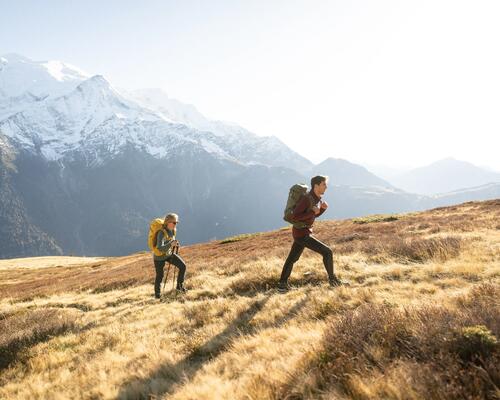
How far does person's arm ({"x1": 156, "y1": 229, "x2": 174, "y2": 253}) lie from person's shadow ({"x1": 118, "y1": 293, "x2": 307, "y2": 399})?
5047 mm

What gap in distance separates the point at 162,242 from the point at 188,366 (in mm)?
6791

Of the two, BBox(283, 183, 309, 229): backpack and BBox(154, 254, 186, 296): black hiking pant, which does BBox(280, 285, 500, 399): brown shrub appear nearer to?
BBox(283, 183, 309, 229): backpack

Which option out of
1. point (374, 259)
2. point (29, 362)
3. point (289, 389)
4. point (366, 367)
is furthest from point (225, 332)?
point (374, 259)

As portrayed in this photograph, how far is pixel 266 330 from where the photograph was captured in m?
6.02

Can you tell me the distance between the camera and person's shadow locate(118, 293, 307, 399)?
4.70m

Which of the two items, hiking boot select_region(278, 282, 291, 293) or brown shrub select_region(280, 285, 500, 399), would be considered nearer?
brown shrub select_region(280, 285, 500, 399)

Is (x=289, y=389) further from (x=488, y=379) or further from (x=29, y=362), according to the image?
(x=29, y=362)

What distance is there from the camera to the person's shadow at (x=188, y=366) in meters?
4.70

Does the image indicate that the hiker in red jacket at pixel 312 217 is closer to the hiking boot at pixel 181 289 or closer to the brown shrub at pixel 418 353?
the brown shrub at pixel 418 353

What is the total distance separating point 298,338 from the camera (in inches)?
206

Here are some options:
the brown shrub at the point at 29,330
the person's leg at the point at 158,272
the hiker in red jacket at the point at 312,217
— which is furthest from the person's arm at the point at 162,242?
the hiker in red jacket at the point at 312,217

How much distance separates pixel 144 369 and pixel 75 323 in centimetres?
494

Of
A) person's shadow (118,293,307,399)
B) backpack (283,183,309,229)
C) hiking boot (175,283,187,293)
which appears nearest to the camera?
person's shadow (118,293,307,399)

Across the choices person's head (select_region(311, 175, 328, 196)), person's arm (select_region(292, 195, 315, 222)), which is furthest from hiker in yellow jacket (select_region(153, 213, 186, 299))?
person's head (select_region(311, 175, 328, 196))
